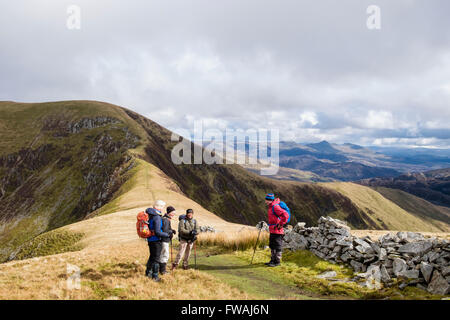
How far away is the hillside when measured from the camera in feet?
295

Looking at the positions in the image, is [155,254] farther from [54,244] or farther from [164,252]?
[54,244]

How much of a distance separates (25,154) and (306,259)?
172 m

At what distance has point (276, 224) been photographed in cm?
1434

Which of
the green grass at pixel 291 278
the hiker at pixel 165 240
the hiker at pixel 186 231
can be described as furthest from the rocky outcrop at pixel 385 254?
the hiker at pixel 165 240

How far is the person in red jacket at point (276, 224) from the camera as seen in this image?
46.6ft

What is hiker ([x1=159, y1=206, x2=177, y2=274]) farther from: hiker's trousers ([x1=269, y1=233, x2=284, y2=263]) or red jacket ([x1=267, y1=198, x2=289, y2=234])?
hiker's trousers ([x1=269, y1=233, x2=284, y2=263])

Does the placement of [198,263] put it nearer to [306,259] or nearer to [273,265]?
[273,265]

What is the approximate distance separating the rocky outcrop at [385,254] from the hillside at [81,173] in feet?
136

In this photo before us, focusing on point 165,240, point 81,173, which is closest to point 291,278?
point 165,240

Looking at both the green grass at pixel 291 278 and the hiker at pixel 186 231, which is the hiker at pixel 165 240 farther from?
the green grass at pixel 291 278

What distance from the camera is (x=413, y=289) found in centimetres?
1034

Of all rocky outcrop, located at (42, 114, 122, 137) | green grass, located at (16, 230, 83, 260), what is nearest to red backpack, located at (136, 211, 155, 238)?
green grass, located at (16, 230, 83, 260)

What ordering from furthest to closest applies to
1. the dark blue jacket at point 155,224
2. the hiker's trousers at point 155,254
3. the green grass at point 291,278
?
1. the hiker's trousers at point 155,254
2. the dark blue jacket at point 155,224
3. the green grass at point 291,278
